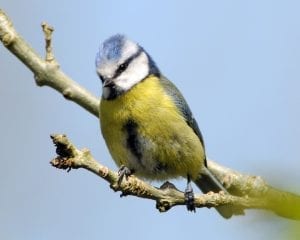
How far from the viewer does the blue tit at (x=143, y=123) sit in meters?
2.36

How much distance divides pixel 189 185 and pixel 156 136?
0.90ft

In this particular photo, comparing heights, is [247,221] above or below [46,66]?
below

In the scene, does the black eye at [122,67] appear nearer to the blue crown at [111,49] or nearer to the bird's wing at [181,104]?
the blue crown at [111,49]

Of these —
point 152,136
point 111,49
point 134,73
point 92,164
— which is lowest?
point 152,136

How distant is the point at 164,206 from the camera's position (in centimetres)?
161

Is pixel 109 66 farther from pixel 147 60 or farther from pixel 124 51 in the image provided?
pixel 147 60

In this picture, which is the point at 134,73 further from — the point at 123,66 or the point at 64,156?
the point at 64,156

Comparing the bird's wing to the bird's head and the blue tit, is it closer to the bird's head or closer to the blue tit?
the blue tit

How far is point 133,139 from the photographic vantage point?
2.34 m

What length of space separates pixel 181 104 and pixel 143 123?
0.33m

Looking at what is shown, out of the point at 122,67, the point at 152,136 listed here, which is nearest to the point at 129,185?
the point at 152,136

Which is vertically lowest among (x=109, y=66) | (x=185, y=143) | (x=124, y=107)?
(x=185, y=143)

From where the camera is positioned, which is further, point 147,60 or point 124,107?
point 147,60

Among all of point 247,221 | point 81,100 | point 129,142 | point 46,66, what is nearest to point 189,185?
point 129,142
